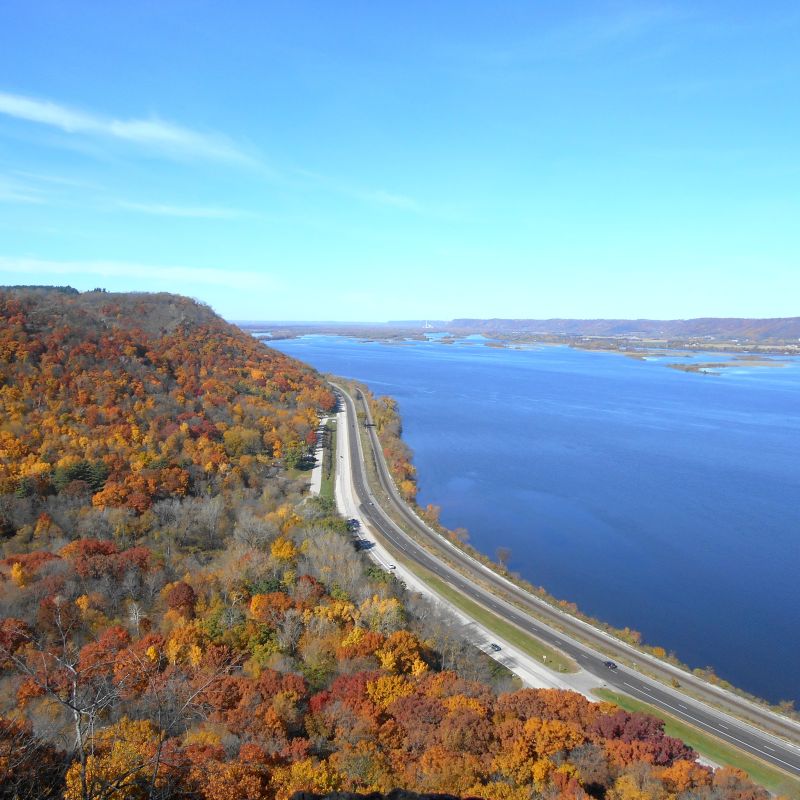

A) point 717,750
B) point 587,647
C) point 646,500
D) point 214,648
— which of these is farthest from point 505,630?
point 646,500

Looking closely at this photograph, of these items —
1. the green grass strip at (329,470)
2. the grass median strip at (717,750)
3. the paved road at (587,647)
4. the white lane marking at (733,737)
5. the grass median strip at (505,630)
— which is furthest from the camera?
the green grass strip at (329,470)

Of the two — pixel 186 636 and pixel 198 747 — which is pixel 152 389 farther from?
pixel 198 747

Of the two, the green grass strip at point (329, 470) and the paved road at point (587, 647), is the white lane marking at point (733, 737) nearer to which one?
the paved road at point (587, 647)

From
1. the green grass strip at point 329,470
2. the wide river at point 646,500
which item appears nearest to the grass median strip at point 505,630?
the wide river at point 646,500

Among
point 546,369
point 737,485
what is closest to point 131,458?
point 737,485

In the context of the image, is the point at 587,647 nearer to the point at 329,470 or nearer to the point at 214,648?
the point at 214,648

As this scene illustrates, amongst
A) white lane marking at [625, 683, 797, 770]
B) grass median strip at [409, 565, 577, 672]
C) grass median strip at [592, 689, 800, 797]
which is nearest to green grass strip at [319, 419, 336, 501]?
grass median strip at [409, 565, 577, 672]

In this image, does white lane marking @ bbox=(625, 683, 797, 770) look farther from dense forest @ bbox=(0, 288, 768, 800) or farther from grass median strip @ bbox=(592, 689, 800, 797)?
dense forest @ bbox=(0, 288, 768, 800)
